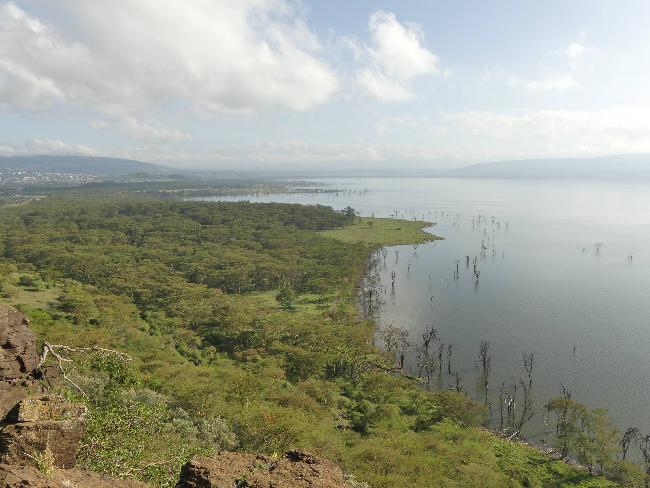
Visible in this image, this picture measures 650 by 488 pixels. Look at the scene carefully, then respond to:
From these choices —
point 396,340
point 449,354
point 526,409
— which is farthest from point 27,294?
point 526,409

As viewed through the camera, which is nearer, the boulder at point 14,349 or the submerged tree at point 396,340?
the boulder at point 14,349

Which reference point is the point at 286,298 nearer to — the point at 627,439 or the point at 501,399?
the point at 501,399

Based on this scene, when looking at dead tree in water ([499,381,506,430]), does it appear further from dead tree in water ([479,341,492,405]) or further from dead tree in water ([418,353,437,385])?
dead tree in water ([418,353,437,385])

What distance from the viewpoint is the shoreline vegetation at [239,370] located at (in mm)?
22609

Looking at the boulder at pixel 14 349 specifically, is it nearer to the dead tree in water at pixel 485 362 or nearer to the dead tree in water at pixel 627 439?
the dead tree in water at pixel 627 439

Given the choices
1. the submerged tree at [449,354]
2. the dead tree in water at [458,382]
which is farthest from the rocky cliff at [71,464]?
the submerged tree at [449,354]

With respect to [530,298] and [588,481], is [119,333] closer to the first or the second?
[588,481]

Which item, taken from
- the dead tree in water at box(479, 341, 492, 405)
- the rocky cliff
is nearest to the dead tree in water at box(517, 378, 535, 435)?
the dead tree in water at box(479, 341, 492, 405)

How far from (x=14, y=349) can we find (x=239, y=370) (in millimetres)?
33673

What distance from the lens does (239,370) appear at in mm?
49250

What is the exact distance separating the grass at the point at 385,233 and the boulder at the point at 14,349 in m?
128

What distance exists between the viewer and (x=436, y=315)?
79.8m

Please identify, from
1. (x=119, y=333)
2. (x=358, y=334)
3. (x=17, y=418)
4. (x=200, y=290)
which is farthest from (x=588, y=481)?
(x=200, y=290)

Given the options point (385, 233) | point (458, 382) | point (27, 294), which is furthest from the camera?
point (385, 233)
